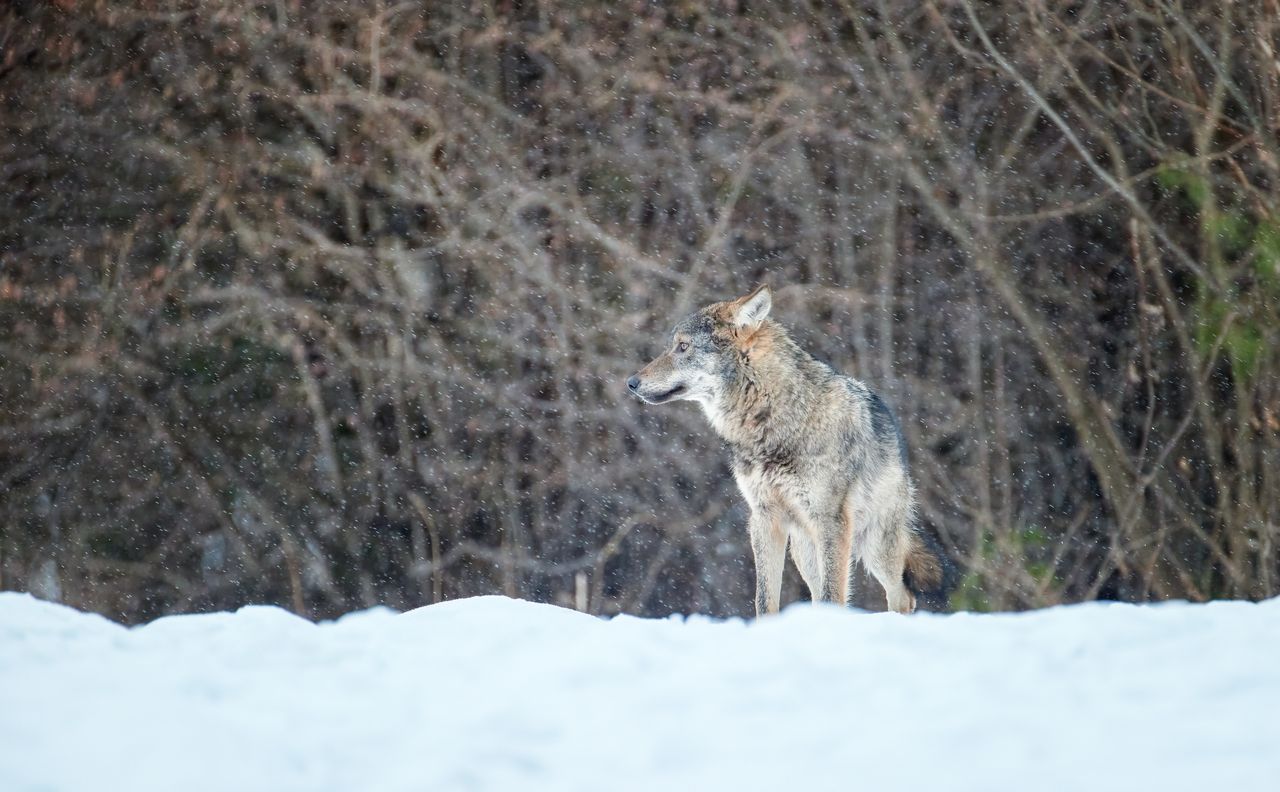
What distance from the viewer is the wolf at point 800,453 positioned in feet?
16.8

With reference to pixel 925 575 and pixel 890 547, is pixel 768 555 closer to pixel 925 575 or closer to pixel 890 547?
pixel 890 547

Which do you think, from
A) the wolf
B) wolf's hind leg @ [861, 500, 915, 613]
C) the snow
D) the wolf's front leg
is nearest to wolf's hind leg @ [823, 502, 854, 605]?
the wolf

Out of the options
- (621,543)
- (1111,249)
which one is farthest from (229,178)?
(1111,249)

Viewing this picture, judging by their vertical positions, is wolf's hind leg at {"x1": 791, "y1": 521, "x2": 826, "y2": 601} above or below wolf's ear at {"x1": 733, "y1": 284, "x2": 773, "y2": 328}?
below

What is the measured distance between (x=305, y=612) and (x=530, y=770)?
25.4 feet

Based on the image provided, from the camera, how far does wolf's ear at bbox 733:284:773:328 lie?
5461 millimetres

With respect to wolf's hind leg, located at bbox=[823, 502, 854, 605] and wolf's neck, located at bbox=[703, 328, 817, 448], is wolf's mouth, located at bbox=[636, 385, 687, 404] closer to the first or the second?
wolf's neck, located at bbox=[703, 328, 817, 448]

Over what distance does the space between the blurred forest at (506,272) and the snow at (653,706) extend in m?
6.38

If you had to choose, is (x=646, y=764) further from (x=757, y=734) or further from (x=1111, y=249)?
(x=1111, y=249)

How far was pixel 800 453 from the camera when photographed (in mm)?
5180

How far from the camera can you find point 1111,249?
9305 millimetres

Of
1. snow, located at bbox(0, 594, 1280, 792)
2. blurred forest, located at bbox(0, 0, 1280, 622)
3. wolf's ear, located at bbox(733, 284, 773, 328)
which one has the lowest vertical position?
blurred forest, located at bbox(0, 0, 1280, 622)

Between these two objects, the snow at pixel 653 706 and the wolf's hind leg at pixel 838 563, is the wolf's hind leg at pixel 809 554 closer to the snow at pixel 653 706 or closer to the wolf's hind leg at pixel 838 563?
the wolf's hind leg at pixel 838 563

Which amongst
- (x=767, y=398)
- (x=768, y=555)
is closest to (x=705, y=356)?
(x=767, y=398)
